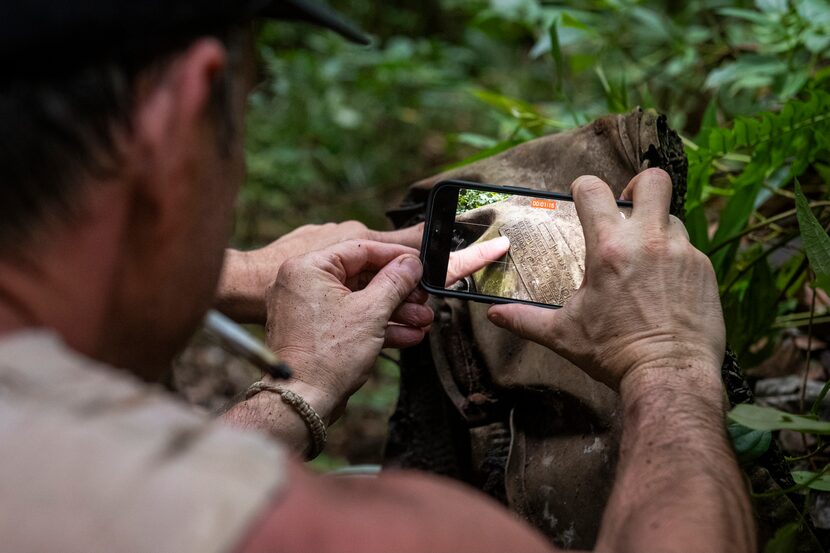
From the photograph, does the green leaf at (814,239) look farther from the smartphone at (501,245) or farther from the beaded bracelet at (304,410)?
the beaded bracelet at (304,410)

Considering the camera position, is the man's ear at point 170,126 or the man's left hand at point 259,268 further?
the man's left hand at point 259,268

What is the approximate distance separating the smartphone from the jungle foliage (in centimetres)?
35

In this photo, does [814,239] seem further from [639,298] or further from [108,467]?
[108,467]

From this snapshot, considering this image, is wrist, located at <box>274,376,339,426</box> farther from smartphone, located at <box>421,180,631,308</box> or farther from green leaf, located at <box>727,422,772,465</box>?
green leaf, located at <box>727,422,772,465</box>

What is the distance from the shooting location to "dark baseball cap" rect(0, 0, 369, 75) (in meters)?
0.73

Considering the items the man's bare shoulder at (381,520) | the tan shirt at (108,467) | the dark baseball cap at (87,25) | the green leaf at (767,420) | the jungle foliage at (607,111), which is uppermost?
the dark baseball cap at (87,25)

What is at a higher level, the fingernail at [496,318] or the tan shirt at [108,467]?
the tan shirt at [108,467]

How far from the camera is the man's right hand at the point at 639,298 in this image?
1145 millimetres

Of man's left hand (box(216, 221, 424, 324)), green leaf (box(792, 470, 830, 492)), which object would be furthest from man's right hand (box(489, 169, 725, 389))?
man's left hand (box(216, 221, 424, 324))

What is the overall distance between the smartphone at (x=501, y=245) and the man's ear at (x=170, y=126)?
1.97 feet

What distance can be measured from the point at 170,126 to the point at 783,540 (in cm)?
91

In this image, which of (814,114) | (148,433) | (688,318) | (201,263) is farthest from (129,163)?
(814,114)

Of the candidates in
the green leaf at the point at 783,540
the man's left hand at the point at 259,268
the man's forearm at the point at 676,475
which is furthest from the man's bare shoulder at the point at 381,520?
the man's left hand at the point at 259,268

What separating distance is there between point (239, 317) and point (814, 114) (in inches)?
49.0
